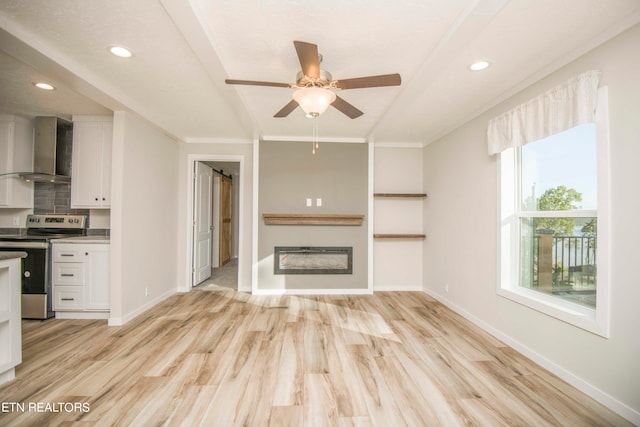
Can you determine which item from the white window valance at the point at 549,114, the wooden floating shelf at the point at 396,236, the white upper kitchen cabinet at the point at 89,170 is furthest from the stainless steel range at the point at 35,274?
the white window valance at the point at 549,114

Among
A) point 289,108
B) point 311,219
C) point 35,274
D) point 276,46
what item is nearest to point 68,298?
point 35,274

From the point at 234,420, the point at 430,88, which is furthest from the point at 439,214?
the point at 234,420

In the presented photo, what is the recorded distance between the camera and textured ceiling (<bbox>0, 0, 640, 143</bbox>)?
5.15 feet

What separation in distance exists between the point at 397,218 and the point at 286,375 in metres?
3.06

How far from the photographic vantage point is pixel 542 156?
235 centimetres

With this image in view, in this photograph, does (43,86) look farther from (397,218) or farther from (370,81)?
(397,218)

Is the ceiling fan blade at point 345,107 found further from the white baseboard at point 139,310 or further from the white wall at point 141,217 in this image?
the white baseboard at point 139,310

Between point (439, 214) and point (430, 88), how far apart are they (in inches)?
75.9

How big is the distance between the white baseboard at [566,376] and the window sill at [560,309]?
367 millimetres

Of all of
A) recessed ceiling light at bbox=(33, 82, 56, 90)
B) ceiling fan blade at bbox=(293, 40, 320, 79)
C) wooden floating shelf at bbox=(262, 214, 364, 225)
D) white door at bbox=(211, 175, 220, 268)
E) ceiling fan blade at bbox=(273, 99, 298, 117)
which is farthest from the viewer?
white door at bbox=(211, 175, 220, 268)

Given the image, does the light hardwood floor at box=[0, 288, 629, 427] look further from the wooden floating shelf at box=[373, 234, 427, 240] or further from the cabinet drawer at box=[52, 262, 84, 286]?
the wooden floating shelf at box=[373, 234, 427, 240]

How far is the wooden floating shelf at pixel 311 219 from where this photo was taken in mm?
4016

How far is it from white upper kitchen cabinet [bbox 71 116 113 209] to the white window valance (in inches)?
170

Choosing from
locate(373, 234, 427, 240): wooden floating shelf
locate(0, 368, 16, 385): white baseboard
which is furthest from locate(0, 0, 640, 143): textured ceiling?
locate(0, 368, 16, 385): white baseboard
